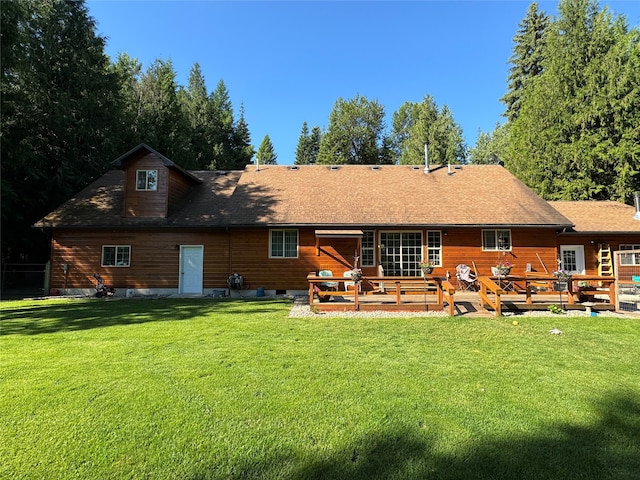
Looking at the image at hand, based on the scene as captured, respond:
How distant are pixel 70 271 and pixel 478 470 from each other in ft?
52.2

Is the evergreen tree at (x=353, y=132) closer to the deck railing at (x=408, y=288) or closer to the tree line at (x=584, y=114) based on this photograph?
the tree line at (x=584, y=114)

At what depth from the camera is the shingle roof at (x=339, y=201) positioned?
13.5 m

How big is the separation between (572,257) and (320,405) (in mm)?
16535

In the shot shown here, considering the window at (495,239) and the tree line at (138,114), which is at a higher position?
the tree line at (138,114)

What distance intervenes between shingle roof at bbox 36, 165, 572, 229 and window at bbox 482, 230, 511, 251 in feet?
1.93

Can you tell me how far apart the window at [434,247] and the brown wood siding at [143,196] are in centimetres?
1059

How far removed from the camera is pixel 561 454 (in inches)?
106

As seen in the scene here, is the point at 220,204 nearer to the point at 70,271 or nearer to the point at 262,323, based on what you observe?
the point at 70,271

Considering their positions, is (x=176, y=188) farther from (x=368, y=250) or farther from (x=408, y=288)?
(x=408, y=288)

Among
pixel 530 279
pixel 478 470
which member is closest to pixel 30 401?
pixel 478 470

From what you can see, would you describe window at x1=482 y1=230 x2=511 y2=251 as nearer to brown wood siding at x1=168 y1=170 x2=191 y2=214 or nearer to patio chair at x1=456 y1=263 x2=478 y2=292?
patio chair at x1=456 y1=263 x2=478 y2=292

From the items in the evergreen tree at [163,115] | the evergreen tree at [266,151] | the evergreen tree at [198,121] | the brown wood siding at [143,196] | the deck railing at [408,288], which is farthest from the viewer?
the evergreen tree at [266,151]

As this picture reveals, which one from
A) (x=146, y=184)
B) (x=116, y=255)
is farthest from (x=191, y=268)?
(x=146, y=184)

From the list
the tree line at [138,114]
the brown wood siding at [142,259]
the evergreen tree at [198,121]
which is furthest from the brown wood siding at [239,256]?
the evergreen tree at [198,121]
